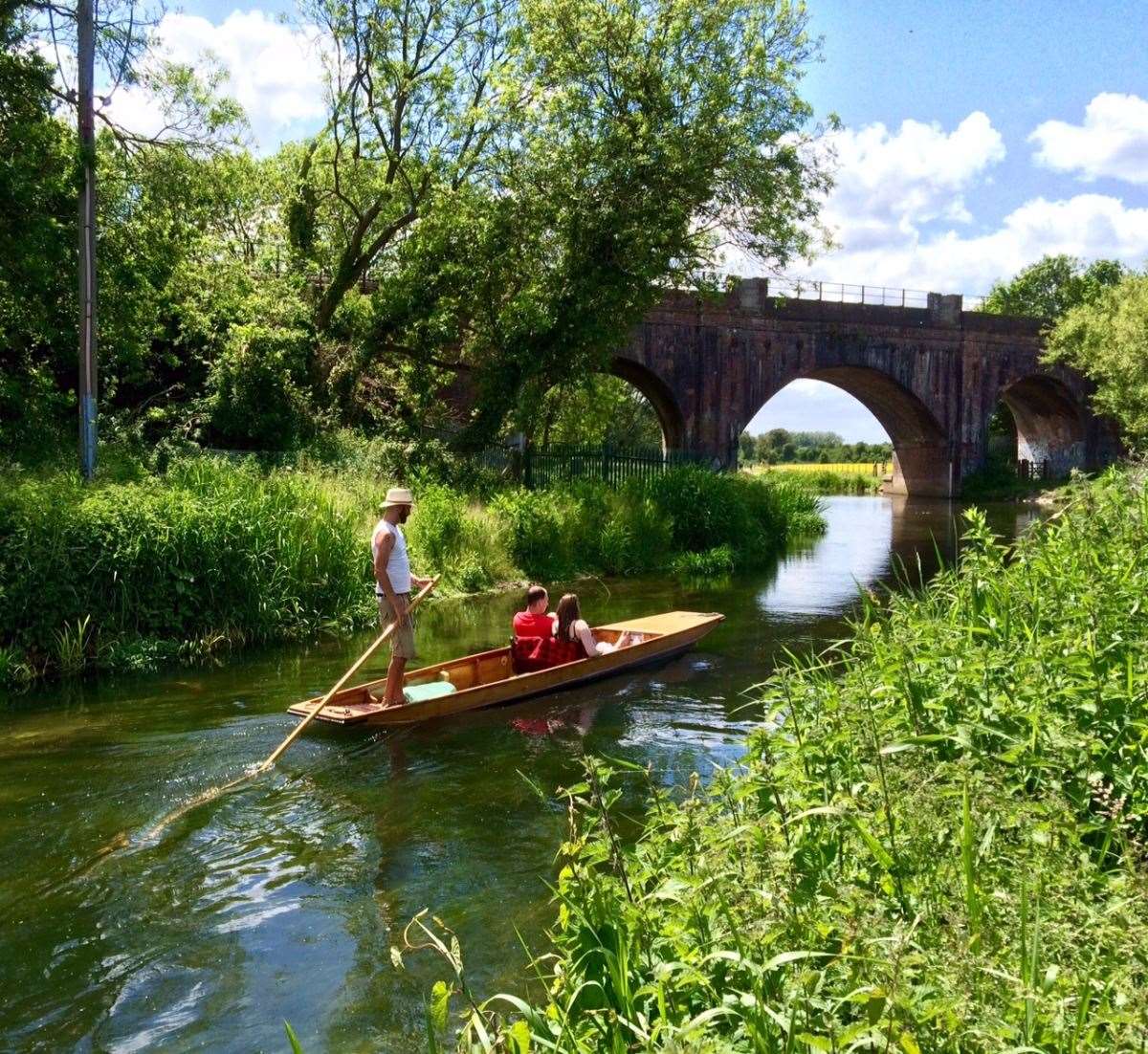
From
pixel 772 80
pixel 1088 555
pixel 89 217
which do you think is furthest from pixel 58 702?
pixel 772 80

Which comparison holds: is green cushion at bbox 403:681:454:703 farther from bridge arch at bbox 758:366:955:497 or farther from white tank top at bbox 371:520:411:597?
bridge arch at bbox 758:366:955:497

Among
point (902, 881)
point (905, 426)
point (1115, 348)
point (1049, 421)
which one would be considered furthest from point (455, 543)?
point (1049, 421)

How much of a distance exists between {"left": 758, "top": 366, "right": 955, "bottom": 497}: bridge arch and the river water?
86.3 feet

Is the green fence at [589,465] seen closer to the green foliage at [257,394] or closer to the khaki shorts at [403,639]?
the green foliage at [257,394]

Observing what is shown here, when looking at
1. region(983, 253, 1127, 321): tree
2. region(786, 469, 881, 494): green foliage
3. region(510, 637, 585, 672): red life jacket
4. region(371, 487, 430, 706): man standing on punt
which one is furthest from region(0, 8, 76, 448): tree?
region(983, 253, 1127, 321): tree

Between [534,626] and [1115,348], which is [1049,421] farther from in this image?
[534,626]

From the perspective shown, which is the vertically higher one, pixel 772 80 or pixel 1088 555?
pixel 772 80

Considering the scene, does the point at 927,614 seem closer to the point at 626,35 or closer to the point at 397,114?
the point at 626,35

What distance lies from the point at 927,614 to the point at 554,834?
2493mm

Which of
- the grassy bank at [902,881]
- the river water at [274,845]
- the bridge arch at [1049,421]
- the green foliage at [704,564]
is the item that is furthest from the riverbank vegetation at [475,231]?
the bridge arch at [1049,421]

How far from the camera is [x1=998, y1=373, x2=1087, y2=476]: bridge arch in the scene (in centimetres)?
3853

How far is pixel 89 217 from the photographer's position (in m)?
10.9

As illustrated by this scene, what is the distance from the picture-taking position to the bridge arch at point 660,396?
29.0m

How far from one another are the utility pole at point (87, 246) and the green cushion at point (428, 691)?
499 cm
